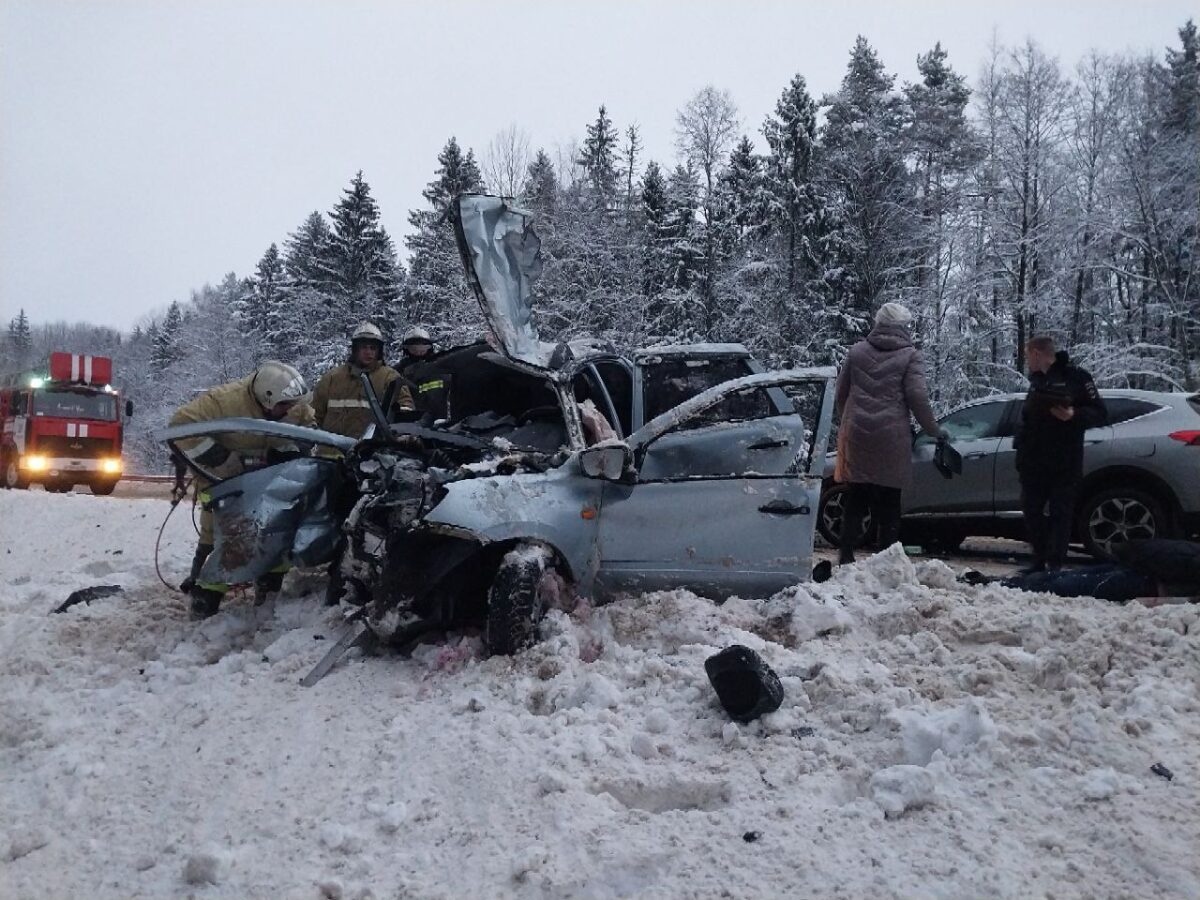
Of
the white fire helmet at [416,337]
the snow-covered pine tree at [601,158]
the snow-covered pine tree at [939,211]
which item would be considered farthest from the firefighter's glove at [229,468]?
the snow-covered pine tree at [601,158]

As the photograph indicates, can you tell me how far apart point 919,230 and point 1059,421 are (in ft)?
72.4

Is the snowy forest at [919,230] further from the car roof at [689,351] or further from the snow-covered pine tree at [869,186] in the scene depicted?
the car roof at [689,351]

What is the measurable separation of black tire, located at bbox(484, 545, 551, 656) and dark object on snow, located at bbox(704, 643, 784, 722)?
1.03 meters

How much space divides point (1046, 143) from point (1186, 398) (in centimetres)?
2277

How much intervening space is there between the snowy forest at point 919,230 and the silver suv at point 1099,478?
16.5 meters

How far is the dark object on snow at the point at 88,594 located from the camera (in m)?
5.39

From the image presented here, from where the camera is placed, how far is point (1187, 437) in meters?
6.67

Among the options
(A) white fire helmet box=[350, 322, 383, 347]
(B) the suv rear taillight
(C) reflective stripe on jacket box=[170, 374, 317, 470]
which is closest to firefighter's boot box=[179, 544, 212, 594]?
(C) reflective stripe on jacket box=[170, 374, 317, 470]

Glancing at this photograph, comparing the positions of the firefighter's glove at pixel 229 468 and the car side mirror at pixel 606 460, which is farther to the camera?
the firefighter's glove at pixel 229 468

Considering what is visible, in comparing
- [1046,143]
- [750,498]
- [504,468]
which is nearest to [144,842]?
[504,468]

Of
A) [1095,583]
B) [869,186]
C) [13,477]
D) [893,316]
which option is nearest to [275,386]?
[893,316]

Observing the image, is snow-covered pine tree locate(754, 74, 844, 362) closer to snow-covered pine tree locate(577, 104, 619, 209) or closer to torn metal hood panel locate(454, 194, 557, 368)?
snow-covered pine tree locate(577, 104, 619, 209)

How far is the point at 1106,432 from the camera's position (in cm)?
704

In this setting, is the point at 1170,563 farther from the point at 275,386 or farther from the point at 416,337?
the point at 416,337
